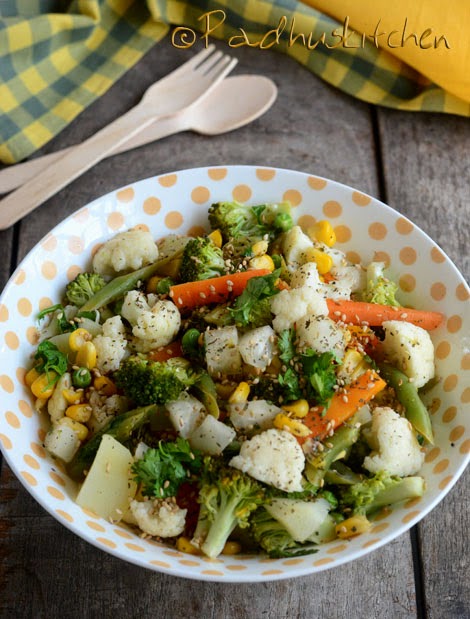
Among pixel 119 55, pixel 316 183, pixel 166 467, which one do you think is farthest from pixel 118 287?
pixel 119 55

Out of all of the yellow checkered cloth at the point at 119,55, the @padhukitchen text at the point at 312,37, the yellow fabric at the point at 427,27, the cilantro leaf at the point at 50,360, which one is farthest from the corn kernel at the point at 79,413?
the yellow fabric at the point at 427,27

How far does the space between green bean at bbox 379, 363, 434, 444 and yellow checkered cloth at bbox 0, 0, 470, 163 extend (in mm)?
1858

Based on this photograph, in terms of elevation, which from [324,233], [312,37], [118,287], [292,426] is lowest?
[118,287]

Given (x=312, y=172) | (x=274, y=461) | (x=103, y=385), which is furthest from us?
(x=312, y=172)

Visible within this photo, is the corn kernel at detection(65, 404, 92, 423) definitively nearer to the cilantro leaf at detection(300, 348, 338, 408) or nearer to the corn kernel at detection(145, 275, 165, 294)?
the corn kernel at detection(145, 275, 165, 294)

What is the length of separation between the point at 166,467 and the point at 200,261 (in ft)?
2.60

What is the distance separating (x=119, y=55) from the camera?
387 centimetres

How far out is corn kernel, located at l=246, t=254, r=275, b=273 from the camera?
2.57 m

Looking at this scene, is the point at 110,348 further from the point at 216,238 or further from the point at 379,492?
the point at 379,492

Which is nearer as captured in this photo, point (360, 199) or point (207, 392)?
point (207, 392)

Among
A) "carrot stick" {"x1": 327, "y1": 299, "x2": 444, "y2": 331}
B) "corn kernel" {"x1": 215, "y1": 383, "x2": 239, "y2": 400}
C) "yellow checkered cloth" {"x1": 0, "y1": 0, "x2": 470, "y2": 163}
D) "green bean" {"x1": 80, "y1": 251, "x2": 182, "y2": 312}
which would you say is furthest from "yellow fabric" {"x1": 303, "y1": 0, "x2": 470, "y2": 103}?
"corn kernel" {"x1": 215, "y1": 383, "x2": 239, "y2": 400}

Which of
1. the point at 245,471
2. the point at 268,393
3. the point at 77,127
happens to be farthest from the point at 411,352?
the point at 77,127

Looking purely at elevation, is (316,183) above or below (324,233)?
above

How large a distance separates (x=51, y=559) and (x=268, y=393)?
3.40 feet
